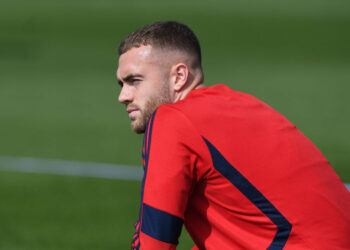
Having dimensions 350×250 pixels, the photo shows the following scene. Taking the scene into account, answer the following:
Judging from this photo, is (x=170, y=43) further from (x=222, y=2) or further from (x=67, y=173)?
(x=222, y=2)

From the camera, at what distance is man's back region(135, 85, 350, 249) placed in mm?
2193

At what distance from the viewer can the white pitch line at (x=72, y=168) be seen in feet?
19.1

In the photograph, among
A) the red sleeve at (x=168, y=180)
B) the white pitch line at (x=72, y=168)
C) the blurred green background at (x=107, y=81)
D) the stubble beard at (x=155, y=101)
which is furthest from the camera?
the white pitch line at (x=72, y=168)

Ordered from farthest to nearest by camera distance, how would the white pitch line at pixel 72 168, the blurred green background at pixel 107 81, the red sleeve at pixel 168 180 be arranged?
the white pitch line at pixel 72 168 → the blurred green background at pixel 107 81 → the red sleeve at pixel 168 180

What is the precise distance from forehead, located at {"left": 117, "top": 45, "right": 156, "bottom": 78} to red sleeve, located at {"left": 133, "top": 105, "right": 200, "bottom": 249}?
17.1 inches

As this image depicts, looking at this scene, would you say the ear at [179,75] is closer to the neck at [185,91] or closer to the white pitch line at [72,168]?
the neck at [185,91]

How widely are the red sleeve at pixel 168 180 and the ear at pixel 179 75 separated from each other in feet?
1.30

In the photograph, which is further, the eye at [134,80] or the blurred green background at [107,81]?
the blurred green background at [107,81]

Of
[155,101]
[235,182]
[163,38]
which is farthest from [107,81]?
[235,182]

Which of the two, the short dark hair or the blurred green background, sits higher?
the short dark hair

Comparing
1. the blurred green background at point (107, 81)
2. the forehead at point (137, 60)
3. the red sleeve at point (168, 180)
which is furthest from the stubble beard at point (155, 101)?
the blurred green background at point (107, 81)

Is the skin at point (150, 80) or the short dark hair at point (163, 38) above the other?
the short dark hair at point (163, 38)

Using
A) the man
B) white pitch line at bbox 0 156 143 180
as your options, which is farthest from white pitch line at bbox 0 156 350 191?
the man

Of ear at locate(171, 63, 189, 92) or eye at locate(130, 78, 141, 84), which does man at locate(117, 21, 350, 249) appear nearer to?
ear at locate(171, 63, 189, 92)
